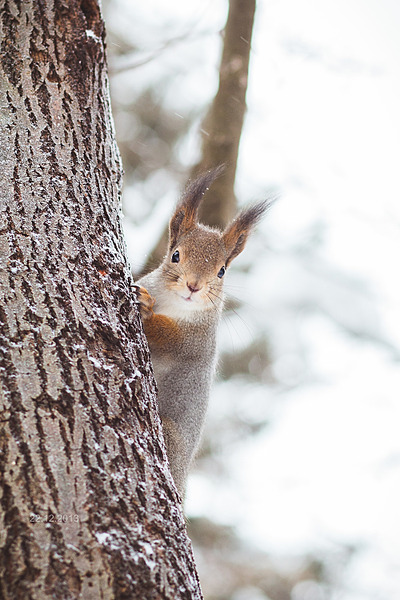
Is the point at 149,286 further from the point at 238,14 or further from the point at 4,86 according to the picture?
the point at 238,14

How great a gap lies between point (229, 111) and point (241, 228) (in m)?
0.68

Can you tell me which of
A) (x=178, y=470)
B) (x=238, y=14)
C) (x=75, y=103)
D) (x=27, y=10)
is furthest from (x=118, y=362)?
(x=238, y=14)

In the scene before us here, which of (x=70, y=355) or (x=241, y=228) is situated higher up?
(x=241, y=228)

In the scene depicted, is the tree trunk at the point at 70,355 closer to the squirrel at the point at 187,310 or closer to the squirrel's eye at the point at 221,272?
the squirrel at the point at 187,310

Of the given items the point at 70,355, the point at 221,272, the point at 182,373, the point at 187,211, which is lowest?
the point at 70,355

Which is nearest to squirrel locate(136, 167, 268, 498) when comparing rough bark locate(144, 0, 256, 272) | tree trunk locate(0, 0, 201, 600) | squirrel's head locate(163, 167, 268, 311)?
squirrel's head locate(163, 167, 268, 311)

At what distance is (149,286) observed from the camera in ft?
7.56

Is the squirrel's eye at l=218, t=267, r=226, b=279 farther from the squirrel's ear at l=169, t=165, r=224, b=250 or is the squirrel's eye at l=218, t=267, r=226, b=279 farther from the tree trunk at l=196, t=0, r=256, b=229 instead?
the tree trunk at l=196, t=0, r=256, b=229

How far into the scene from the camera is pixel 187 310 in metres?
2.22

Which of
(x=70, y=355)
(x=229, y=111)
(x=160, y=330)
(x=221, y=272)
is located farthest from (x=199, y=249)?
(x=70, y=355)

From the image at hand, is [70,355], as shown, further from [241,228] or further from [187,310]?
[241,228]

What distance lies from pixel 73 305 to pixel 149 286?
3.58 feet

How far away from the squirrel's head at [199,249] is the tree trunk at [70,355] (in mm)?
640

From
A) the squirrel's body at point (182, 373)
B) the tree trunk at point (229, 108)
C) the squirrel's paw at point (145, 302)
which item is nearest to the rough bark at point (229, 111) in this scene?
the tree trunk at point (229, 108)
